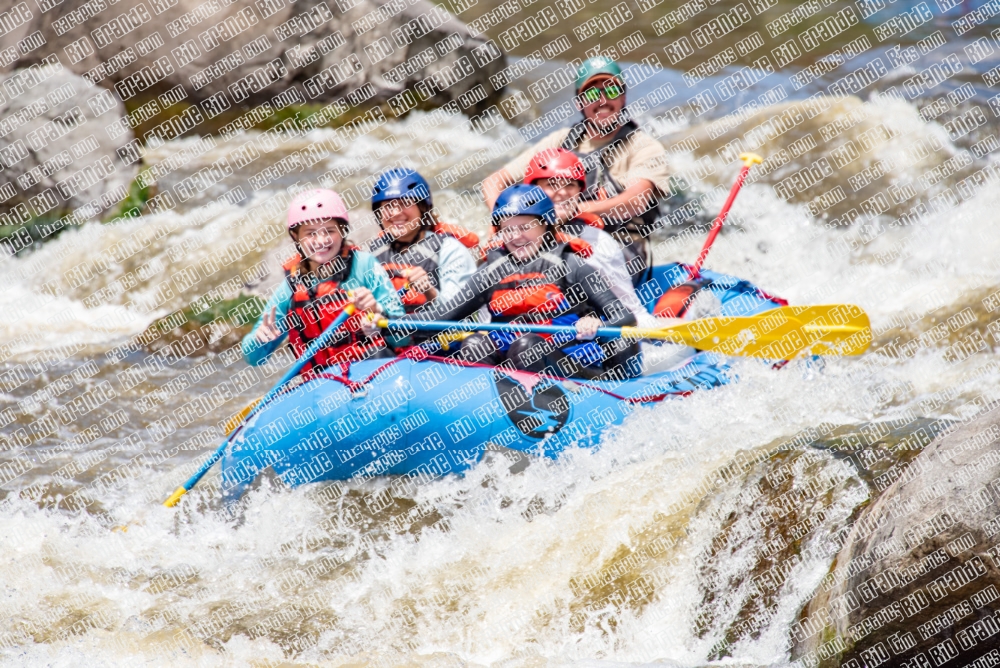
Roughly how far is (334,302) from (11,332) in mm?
4265

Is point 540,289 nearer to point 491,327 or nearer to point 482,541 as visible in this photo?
point 491,327

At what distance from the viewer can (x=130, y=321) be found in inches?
307

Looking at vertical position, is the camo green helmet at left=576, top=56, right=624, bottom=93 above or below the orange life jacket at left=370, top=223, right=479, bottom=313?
above

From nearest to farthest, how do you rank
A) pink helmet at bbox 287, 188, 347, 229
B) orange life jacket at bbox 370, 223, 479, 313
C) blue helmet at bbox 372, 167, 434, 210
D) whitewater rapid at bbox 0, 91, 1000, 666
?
whitewater rapid at bbox 0, 91, 1000, 666
pink helmet at bbox 287, 188, 347, 229
blue helmet at bbox 372, 167, 434, 210
orange life jacket at bbox 370, 223, 479, 313

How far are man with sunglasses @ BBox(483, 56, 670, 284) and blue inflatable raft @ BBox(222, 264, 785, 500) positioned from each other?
4.50 feet

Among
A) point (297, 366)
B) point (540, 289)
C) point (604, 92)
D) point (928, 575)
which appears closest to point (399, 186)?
point (540, 289)

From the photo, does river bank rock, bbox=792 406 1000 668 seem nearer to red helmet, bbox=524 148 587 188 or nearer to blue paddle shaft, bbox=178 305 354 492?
red helmet, bbox=524 148 587 188

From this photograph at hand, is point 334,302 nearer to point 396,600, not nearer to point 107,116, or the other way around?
point 396,600

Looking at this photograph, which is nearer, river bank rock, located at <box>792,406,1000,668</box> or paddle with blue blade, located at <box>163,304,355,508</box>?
river bank rock, located at <box>792,406,1000,668</box>

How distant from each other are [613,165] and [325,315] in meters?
2.30

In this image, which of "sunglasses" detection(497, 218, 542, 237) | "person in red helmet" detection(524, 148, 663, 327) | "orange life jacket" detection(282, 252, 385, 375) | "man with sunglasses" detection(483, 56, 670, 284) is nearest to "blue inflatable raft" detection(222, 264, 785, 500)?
"orange life jacket" detection(282, 252, 385, 375)

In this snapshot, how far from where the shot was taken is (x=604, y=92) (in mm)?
5832

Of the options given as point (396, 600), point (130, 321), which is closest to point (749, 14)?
point (130, 321)

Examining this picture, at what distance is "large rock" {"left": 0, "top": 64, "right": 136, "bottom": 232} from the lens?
357 inches
